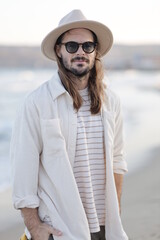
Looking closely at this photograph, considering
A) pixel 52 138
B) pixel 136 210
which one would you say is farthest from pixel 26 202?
pixel 136 210

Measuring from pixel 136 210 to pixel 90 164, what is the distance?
2673mm

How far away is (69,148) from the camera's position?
2.54 m

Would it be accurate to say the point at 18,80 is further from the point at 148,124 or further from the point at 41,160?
the point at 41,160

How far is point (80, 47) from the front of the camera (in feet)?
8.61

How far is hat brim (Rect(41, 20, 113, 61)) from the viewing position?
2.61m

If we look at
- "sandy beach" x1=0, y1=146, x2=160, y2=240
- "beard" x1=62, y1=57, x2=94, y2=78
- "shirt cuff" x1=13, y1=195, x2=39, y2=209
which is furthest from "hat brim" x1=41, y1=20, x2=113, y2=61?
"sandy beach" x1=0, y1=146, x2=160, y2=240

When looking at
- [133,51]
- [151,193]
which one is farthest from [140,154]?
[133,51]

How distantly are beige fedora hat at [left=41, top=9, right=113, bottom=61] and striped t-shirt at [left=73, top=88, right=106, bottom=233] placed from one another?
312 millimetres

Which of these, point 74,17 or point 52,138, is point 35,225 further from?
point 74,17

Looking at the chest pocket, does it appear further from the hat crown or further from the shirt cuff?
the hat crown

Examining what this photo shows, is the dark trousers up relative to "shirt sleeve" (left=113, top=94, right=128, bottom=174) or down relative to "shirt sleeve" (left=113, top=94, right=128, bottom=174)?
down

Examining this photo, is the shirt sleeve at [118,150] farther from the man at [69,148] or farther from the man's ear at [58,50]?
the man's ear at [58,50]

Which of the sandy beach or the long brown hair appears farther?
the sandy beach

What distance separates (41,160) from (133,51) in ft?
148
